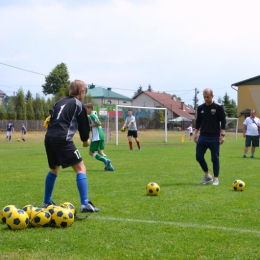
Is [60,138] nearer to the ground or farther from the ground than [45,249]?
farther from the ground

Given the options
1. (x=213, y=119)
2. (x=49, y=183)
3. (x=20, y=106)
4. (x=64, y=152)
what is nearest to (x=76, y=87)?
(x=64, y=152)

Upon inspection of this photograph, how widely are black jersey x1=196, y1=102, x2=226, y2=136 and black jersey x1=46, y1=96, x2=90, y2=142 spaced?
405 cm

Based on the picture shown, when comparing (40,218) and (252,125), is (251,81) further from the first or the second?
(40,218)

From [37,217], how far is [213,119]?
5.18m

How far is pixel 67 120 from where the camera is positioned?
634 centimetres

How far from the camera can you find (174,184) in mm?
9883

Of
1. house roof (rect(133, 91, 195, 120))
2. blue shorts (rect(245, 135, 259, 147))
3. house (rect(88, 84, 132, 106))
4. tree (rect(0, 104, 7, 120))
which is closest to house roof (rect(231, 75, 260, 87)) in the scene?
house roof (rect(133, 91, 195, 120))

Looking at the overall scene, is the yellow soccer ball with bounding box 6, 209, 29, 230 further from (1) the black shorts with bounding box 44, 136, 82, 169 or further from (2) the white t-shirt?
(2) the white t-shirt

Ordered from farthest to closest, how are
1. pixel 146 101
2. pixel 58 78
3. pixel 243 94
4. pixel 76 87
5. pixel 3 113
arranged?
pixel 146 101 → pixel 58 78 → pixel 243 94 → pixel 3 113 → pixel 76 87

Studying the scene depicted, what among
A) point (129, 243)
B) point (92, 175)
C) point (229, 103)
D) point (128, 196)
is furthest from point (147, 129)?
point (229, 103)

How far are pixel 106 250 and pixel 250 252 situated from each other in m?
1.46

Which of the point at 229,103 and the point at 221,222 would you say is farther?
the point at 229,103

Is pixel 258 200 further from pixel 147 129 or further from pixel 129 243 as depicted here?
pixel 147 129

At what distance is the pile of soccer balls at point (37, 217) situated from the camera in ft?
18.3
